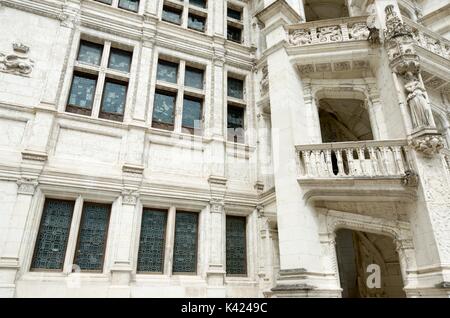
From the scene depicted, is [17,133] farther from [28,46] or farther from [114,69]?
[114,69]

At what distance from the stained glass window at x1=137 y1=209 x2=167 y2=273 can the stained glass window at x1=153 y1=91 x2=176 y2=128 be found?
2597 mm

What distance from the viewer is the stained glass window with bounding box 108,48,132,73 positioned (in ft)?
26.7

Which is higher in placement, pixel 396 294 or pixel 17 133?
pixel 17 133

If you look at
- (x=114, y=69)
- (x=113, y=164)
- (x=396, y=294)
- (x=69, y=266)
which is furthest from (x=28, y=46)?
(x=396, y=294)

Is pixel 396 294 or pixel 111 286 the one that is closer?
pixel 111 286

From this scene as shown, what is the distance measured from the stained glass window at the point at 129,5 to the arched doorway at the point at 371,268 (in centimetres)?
1023

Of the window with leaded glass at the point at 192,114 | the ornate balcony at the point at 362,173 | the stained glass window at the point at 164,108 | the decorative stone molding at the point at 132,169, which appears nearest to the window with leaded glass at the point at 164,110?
the stained glass window at the point at 164,108

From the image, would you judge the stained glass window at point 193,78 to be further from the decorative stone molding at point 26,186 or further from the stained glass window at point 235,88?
the decorative stone molding at point 26,186

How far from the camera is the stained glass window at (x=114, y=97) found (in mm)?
7664

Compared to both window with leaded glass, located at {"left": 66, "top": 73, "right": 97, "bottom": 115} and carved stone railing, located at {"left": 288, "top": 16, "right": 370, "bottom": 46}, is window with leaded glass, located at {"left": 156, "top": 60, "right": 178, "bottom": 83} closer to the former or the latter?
window with leaded glass, located at {"left": 66, "top": 73, "right": 97, "bottom": 115}

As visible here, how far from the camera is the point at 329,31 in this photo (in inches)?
300

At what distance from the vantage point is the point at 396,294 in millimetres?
A: 8445

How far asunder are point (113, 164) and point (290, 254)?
4.62 metres
